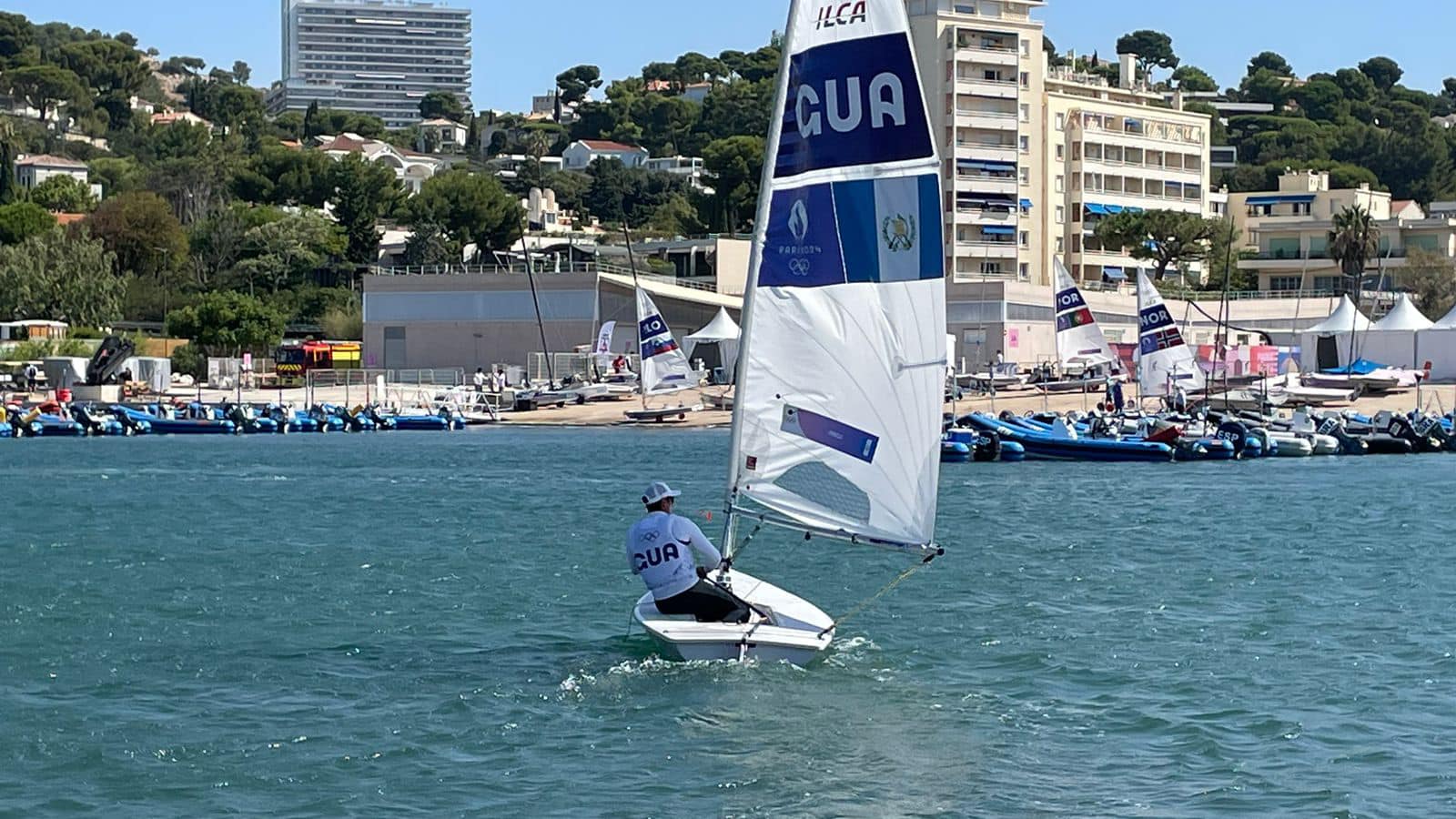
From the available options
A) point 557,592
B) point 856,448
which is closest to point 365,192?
point 557,592

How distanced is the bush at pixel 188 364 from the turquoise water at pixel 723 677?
59.0 metres

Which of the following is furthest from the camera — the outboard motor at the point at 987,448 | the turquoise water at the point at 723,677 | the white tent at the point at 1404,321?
the white tent at the point at 1404,321

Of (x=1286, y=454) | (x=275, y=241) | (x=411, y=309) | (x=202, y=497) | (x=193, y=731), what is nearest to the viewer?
(x=193, y=731)

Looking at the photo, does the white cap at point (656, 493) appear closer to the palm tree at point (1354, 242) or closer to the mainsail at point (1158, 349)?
the mainsail at point (1158, 349)

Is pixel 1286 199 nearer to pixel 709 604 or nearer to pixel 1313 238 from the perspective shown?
pixel 1313 238

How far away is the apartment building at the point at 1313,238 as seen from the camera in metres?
130

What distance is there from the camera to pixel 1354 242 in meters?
118

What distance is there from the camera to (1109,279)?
5000 inches

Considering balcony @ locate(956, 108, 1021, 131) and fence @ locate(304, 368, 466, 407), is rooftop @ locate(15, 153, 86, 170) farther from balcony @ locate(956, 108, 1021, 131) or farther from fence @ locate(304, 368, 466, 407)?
fence @ locate(304, 368, 466, 407)

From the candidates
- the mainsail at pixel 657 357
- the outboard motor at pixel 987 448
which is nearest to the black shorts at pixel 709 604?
the outboard motor at pixel 987 448

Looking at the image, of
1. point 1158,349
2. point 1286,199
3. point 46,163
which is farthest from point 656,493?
point 46,163

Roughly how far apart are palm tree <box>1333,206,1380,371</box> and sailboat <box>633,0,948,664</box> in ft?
333

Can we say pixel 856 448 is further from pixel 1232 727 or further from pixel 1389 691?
pixel 1389 691

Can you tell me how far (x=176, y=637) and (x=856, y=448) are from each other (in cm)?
885
